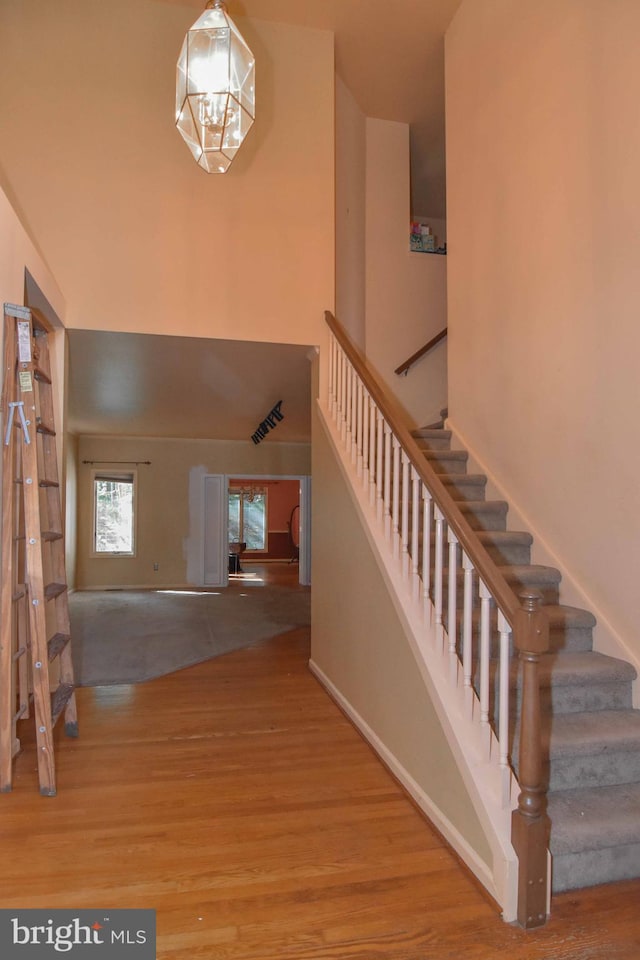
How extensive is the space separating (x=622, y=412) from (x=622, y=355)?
26cm

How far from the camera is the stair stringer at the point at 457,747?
6.08 feet

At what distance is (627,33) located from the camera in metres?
2.56

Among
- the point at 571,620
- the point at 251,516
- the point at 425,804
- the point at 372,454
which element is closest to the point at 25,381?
the point at 372,454

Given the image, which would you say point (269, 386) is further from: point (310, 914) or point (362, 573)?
point (310, 914)

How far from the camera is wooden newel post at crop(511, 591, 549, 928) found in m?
1.78

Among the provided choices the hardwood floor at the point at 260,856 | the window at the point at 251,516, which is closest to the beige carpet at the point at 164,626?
the hardwood floor at the point at 260,856

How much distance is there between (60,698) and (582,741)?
2458mm

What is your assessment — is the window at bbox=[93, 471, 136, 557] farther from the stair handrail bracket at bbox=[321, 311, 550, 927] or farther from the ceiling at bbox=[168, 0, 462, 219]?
the stair handrail bracket at bbox=[321, 311, 550, 927]

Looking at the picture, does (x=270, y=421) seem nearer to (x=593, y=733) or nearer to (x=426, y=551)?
(x=426, y=551)

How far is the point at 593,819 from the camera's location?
77.6 inches

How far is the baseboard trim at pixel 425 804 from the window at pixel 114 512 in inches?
248

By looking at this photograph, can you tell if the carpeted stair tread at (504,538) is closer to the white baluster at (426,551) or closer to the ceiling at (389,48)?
the white baluster at (426,551)

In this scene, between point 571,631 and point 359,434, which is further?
point 359,434

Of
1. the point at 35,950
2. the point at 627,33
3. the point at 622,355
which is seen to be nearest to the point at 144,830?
the point at 35,950
